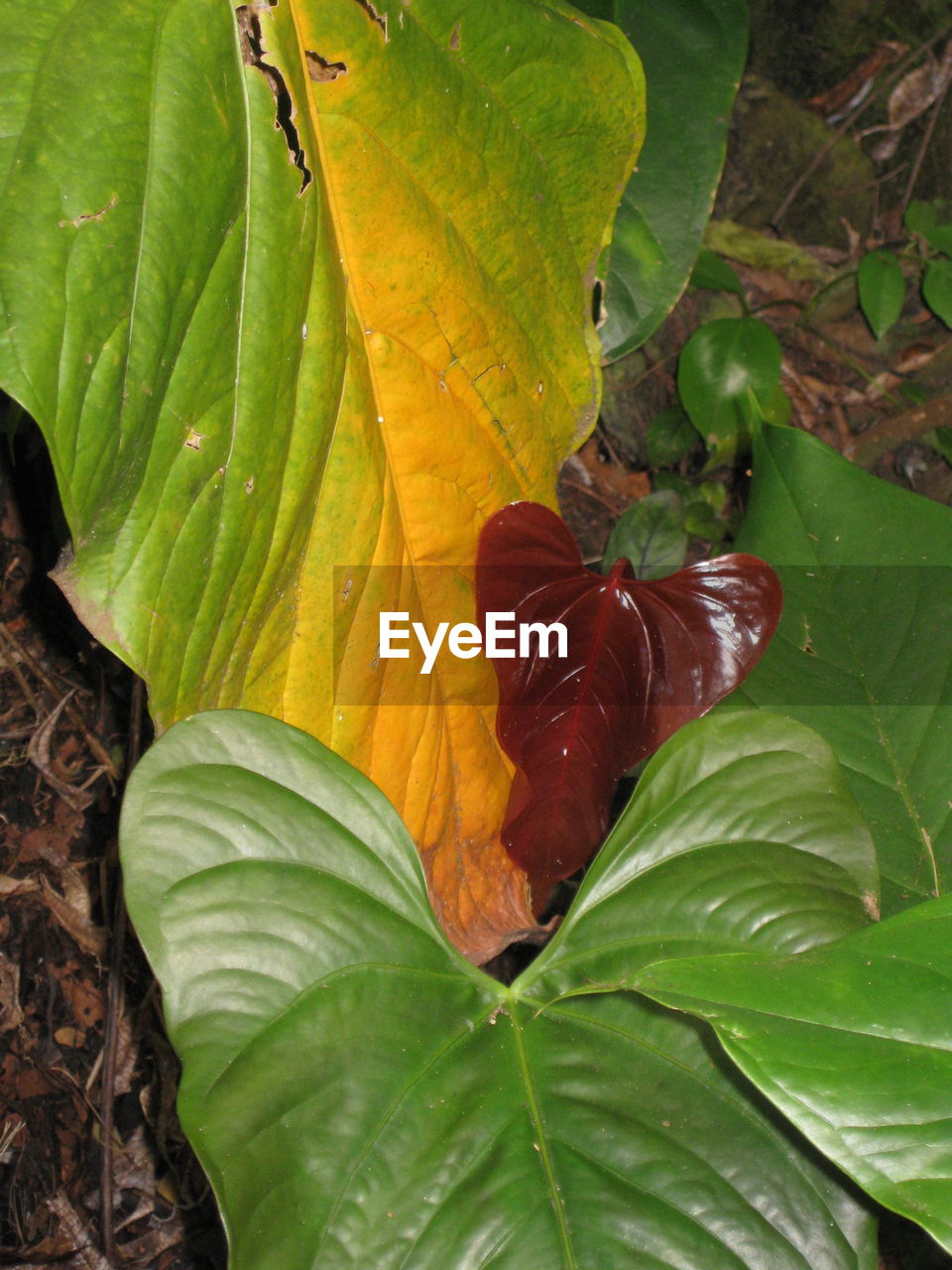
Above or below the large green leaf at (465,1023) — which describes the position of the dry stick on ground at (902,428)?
below

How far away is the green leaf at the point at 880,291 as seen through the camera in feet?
6.12

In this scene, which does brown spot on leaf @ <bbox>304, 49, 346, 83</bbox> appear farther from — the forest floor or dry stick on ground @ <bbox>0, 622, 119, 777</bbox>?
dry stick on ground @ <bbox>0, 622, 119, 777</bbox>

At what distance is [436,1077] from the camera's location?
0.76 meters

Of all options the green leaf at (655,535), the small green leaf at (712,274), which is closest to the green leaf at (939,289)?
the small green leaf at (712,274)

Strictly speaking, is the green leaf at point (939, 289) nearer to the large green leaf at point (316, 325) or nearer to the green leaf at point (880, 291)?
the green leaf at point (880, 291)

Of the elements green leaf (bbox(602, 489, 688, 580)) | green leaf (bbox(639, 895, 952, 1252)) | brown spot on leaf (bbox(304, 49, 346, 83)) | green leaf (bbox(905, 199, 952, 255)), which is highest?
brown spot on leaf (bbox(304, 49, 346, 83))

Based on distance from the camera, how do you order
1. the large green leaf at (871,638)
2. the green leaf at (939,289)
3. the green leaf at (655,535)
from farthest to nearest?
the green leaf at (939,289), the green leaf at (655,535), the large green leaf at (871,638)

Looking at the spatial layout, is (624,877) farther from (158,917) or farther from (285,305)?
(285,305)

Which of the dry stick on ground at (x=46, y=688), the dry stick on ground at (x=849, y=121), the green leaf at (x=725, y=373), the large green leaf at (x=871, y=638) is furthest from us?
the dry stick on ground at (x=849, y=121)

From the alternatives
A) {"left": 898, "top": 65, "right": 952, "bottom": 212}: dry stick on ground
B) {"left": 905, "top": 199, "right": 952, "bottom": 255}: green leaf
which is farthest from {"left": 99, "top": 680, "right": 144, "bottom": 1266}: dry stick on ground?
{"left": 898, "top": 65, "right": 952, "bottom": 212}: dry stick on ground

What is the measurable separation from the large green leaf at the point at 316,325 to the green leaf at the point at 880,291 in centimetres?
108

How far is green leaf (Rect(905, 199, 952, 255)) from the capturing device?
6.35 ft

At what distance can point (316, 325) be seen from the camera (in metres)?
0.81

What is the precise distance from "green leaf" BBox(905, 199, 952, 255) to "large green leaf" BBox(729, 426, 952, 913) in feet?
4.00
